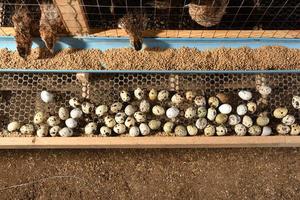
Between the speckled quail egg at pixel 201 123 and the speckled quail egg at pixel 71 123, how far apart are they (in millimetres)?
799

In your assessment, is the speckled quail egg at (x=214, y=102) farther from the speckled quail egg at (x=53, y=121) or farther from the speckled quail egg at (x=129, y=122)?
the speckled quail egg at (x=53, y=121)

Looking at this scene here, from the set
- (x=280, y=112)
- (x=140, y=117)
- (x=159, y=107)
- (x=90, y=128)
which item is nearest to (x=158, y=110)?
(x=159, y=107)

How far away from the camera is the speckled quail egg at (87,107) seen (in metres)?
2.86

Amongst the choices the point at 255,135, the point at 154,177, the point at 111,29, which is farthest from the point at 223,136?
the point at 111,29

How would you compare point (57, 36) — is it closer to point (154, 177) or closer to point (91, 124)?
point (91, 124)

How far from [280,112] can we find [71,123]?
4.55ft

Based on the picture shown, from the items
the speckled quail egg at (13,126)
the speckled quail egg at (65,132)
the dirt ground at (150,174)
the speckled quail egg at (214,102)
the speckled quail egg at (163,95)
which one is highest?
the speckled quail egg at (163,95)

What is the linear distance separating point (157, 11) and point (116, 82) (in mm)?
566

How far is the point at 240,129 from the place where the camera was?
285 cm

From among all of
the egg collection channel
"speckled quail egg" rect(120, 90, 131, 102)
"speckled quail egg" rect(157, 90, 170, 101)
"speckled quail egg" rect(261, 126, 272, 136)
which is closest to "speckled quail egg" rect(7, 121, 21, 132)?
the egg collection channel

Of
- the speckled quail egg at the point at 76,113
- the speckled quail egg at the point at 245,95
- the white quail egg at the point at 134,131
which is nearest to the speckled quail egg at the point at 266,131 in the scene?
the speckled quail egg at the point at 245,95

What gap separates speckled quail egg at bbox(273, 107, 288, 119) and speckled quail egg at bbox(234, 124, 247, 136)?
236 millimetres

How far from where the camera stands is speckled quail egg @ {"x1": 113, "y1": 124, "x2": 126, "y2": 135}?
2.82m

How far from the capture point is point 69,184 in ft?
10.1
